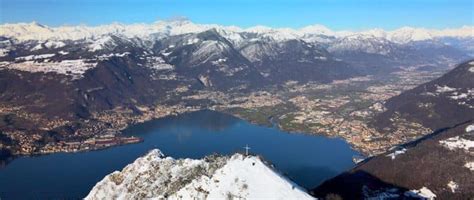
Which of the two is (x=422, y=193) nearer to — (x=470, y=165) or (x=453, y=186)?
(x=453, y=186)

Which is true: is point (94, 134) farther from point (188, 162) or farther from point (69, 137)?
point (188, 162)

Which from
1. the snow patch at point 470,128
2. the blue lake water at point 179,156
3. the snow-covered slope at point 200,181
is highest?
the snow-covered slope at point 200,181

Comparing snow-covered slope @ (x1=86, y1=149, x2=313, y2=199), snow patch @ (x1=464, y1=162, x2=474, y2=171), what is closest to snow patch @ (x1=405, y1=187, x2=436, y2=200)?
snow patch @ (x1=464, y1=162, x2=474, y2=171)

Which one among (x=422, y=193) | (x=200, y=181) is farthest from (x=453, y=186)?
(x=200, y=181)

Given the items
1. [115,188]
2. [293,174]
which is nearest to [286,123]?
[293,174]

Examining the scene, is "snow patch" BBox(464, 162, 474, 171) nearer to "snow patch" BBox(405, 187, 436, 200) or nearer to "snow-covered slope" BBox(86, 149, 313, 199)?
"snow patch" BBox(405, 187, 436, 200)

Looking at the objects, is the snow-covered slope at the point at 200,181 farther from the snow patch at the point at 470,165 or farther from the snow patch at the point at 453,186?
the snow patch at the point at 470,165

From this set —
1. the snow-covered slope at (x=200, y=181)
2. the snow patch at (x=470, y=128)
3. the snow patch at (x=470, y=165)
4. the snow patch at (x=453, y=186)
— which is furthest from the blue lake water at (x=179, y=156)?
the snow-covered slope at (x=200, y=181)
